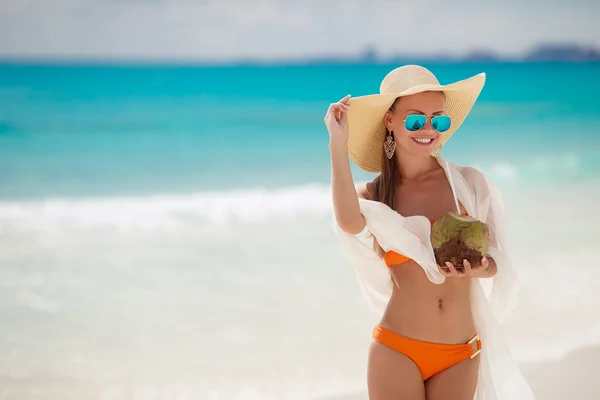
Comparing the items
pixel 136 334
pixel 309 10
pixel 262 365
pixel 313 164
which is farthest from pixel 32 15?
pixel 262 365

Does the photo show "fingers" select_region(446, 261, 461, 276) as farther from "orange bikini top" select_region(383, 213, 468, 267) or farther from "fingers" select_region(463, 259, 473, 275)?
"orange bikini top" select_region(383, 213, 468, 267)

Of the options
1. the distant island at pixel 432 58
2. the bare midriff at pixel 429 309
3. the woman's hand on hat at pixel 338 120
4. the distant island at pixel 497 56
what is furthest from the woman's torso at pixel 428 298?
the distant island at pixel 497 56

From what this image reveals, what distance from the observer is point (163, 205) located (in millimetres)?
7867

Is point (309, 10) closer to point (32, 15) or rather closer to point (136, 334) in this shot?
point (32, 15)

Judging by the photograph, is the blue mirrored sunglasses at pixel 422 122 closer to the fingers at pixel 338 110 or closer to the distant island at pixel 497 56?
the fingers at pixel 338 110

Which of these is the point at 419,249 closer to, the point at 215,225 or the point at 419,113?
the point at 419,113

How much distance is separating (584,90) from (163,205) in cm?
796

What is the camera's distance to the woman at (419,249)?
242 centimetres

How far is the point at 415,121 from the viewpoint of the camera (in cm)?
245

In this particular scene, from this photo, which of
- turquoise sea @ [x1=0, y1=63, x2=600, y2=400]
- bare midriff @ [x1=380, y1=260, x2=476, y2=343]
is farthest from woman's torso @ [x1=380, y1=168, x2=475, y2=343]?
turquoise sea @ [x1=0, y1=63, x2=600, y2=400]

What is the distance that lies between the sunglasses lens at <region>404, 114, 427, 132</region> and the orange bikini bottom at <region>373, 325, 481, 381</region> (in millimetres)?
625

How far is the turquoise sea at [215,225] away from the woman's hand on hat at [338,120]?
2168mm

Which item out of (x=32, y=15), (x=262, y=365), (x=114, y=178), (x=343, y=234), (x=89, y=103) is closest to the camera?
(x=343, y=234)

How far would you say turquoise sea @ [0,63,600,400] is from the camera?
468 cm
